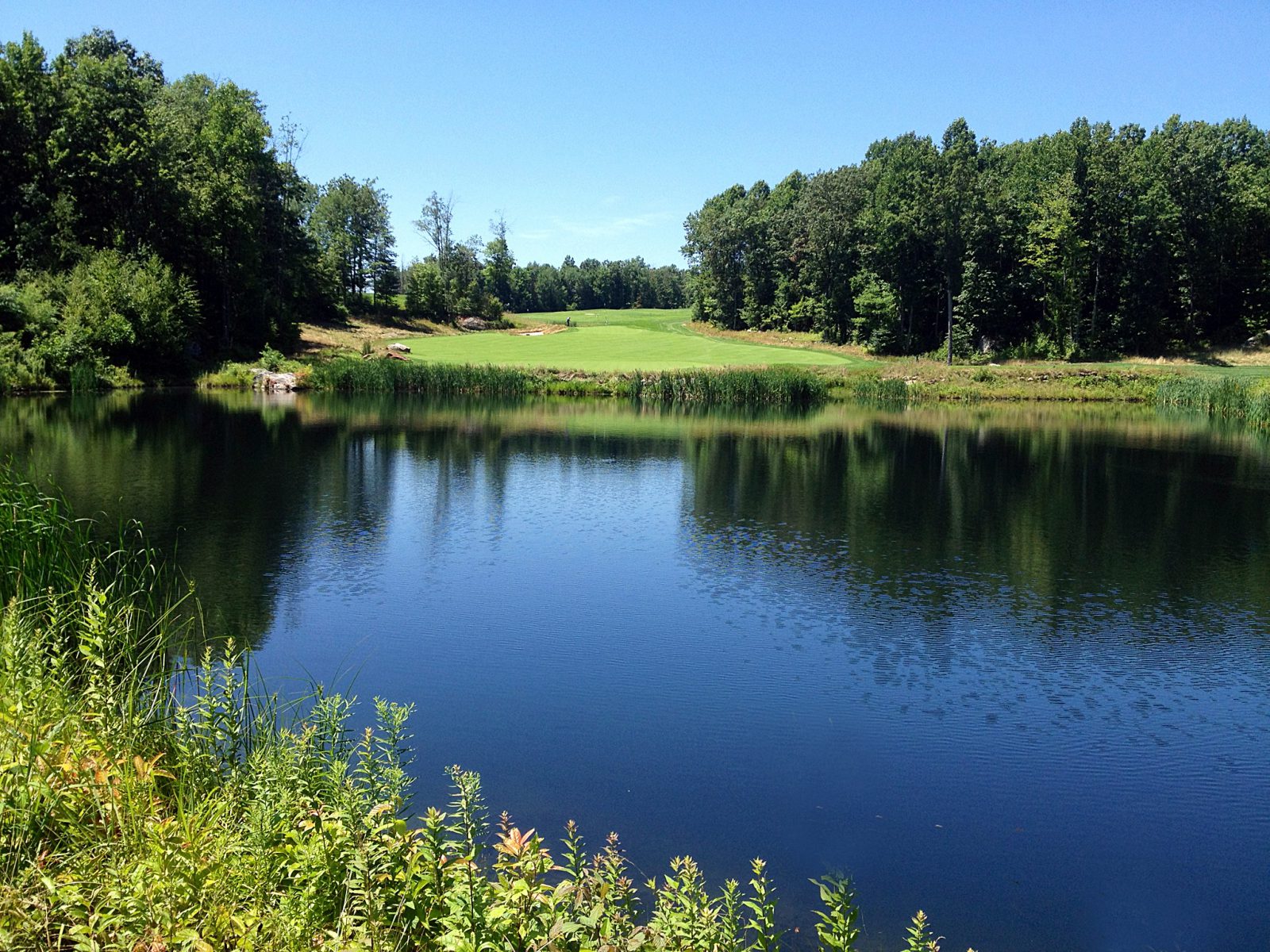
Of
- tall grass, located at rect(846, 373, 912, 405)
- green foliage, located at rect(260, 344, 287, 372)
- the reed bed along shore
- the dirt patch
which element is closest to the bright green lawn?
the reed bed along shore

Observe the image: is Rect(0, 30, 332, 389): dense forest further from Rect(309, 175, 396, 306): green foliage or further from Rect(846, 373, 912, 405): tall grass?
Rect(846, 373, 912, 405): tall grass

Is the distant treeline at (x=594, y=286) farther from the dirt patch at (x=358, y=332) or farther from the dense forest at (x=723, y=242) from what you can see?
the dirt patch at (x=358, y=332)

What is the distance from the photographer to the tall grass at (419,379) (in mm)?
46531

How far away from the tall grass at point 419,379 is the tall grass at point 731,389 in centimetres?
653

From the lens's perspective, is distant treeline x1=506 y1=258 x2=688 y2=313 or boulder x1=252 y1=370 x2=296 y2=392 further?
distant treeline x1=506 y1=258 x2=688 y2=313

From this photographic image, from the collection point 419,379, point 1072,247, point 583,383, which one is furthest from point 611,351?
point 1072,247

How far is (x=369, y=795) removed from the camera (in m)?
4.45

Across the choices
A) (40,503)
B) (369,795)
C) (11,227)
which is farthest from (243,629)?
(11,227)

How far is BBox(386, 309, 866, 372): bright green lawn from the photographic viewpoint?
51.9 m

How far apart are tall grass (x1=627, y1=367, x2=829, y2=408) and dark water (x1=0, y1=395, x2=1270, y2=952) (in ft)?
75.2

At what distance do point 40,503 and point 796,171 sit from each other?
3623 inches

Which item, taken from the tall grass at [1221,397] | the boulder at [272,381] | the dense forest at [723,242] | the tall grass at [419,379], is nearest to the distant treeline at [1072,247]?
the dense forest at [723,242]

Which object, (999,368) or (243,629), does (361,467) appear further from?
(999,368)

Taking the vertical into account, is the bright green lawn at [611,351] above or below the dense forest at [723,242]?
below
